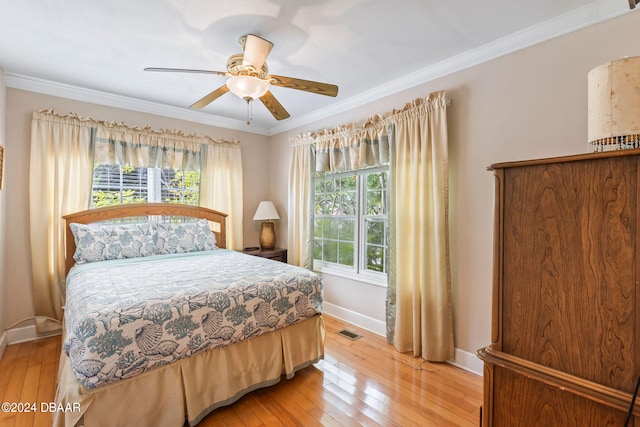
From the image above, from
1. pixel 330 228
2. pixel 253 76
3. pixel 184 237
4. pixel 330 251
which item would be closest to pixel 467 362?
pixel 330 251

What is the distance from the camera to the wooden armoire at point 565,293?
881mm

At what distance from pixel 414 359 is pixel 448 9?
105 inches

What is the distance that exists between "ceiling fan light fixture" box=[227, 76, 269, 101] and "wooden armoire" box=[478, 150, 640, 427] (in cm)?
161

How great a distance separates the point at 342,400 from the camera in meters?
2.02

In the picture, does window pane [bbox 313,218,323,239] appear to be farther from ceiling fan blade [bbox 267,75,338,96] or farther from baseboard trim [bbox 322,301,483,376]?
ceiling fan blade [bbox 267,75,338,96]

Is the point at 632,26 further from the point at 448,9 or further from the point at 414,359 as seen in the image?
the point at 414,359

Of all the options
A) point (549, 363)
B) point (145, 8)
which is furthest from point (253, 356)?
point (145, 8)

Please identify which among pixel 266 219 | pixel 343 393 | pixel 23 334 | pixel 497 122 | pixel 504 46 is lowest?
pixel 343 393

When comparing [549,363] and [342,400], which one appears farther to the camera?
[342,400]

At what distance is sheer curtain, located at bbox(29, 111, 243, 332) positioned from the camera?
2889mm

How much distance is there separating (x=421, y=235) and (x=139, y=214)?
122 inches

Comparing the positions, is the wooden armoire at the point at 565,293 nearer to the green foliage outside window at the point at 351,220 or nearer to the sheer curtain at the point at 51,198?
the green foliage outside window at the point at 351,220

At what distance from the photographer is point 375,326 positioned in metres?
3.13

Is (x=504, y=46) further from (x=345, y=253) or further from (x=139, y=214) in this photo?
(x=139, y=214)
